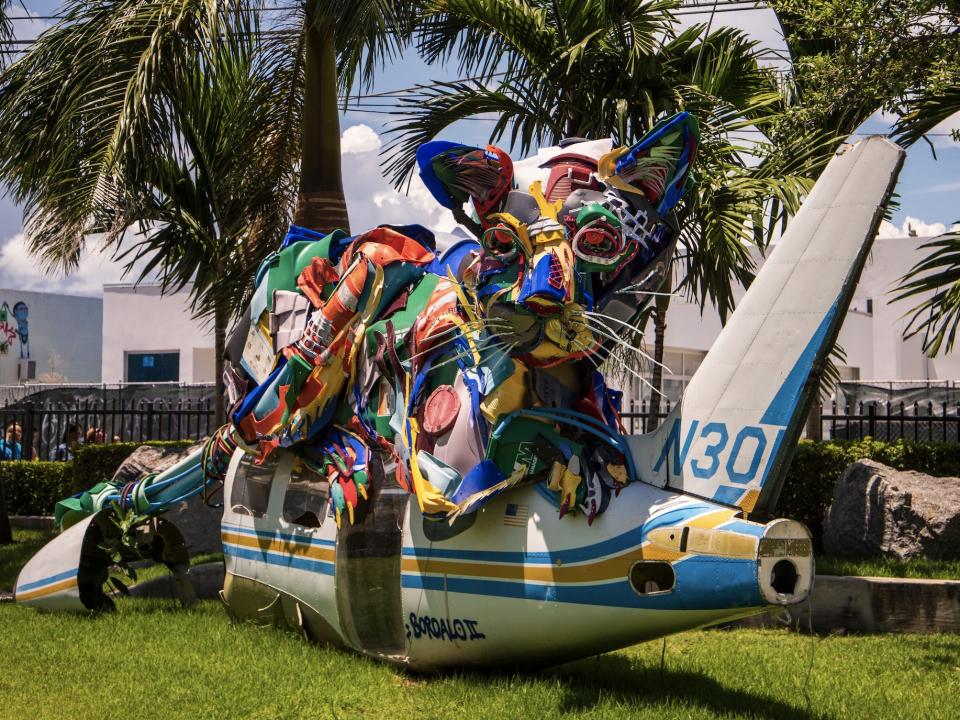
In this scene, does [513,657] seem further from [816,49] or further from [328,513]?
[816,49]

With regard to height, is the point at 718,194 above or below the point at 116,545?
above

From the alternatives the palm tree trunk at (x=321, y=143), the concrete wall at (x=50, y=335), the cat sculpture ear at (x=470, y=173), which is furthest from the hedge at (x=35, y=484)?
the concrete wall at (x=50, y=335)

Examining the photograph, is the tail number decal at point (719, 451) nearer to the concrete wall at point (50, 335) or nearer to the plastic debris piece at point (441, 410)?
the plastic debris piece at point (441, 410)

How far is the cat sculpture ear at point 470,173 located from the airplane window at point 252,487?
2.67m

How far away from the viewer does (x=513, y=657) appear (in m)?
5.98

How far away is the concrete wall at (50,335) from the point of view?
43.7 meters

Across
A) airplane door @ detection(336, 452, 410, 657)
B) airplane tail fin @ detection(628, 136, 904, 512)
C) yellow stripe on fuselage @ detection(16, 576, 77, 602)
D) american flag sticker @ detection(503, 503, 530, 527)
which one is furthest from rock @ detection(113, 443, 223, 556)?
airplane tail fin @ detection(628, 136, 904, 512)

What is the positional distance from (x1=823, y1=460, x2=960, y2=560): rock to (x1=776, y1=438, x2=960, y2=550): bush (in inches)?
24.0

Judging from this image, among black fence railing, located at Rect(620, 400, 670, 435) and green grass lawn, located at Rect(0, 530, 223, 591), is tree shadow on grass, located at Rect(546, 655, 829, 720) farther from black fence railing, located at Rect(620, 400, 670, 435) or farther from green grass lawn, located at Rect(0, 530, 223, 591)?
black fence railing, located at Rect(620, 400, 670, 435)

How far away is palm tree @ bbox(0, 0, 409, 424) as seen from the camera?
959cm

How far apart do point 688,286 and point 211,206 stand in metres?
5.98

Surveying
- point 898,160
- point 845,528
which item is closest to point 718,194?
point 845,528

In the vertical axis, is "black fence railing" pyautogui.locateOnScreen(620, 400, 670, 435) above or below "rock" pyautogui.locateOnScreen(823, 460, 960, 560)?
above

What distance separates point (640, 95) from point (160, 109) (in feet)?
14.5
